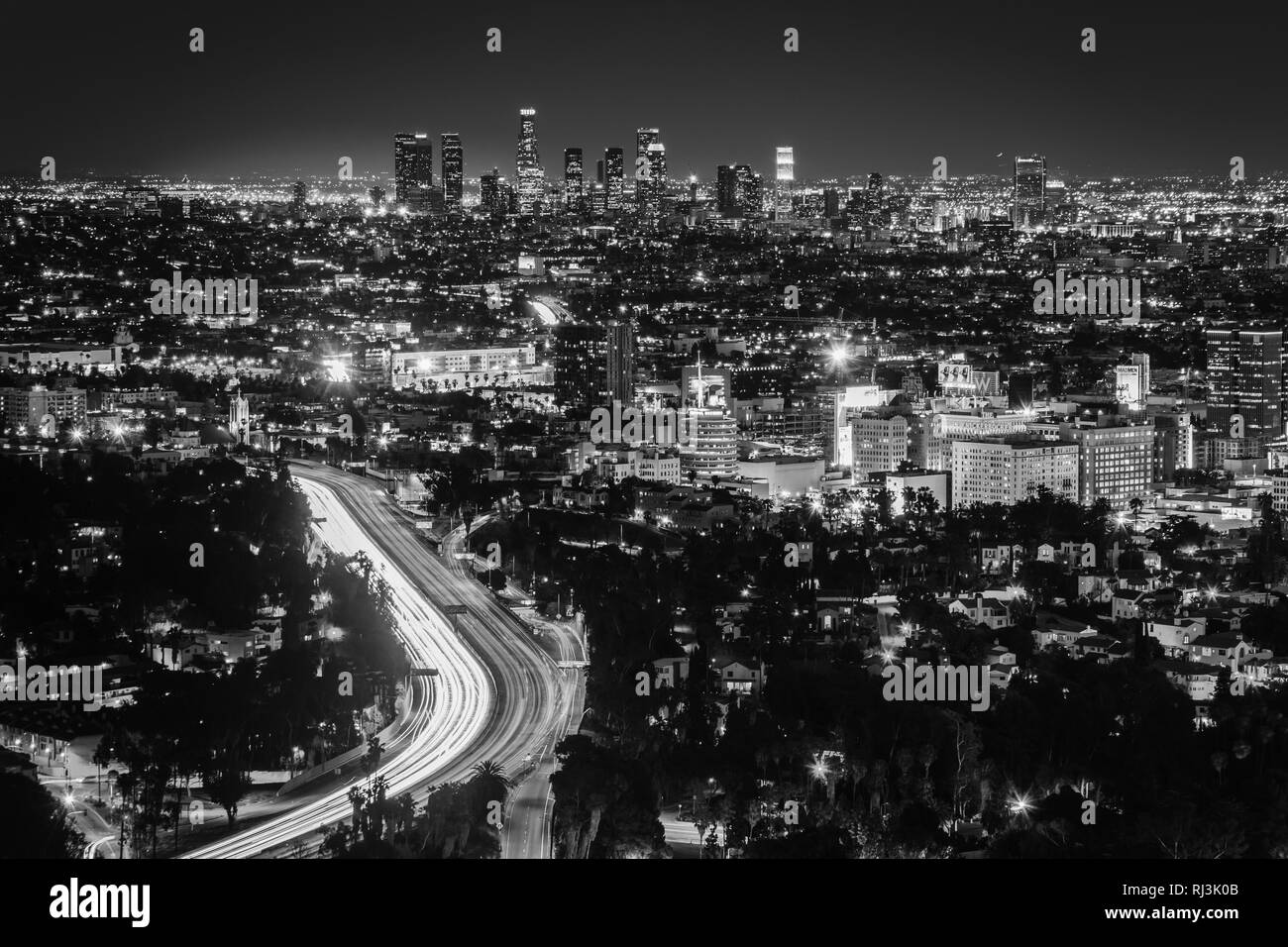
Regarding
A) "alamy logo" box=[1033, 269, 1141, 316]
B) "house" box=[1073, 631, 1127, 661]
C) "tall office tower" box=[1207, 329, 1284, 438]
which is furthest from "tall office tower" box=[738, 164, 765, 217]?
"house" box=[1073, 631, 1127, 661]

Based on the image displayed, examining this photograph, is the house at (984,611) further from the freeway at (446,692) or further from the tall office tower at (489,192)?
the tall office tower at (489,192)

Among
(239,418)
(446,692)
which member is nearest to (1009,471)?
(239,418)

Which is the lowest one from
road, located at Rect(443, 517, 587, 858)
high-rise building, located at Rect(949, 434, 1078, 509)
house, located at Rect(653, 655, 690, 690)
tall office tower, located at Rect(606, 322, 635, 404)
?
road, located at Rect(443, 517, 587, 858)

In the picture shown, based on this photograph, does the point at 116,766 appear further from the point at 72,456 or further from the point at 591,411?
the point at 591,411

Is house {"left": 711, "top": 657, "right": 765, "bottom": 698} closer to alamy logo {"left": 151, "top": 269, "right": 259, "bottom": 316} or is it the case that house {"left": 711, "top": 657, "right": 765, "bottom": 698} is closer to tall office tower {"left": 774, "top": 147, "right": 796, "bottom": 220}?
alamy logo {"left": 151, "top": 269, "right": 259, "bottom": 316}
